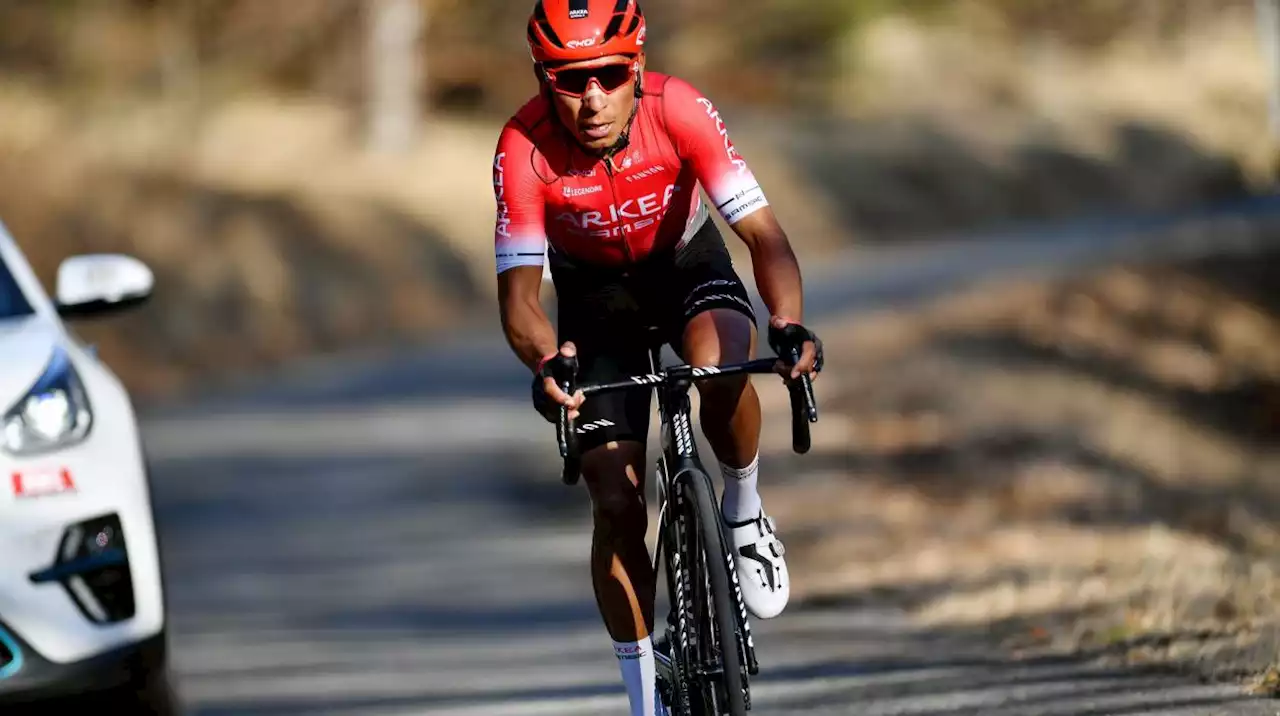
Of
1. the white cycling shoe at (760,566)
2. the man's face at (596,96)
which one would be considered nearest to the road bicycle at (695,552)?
the white cycling shoe at (760,566)

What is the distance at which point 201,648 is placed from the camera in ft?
35.6

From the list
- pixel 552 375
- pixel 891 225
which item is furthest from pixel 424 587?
pixel 891 225

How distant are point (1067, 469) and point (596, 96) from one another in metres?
11.5

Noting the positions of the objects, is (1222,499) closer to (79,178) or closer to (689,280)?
(689,280)

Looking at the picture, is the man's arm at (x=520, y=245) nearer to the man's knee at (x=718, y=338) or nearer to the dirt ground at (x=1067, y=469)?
the man's knee at (x=718, y=338)

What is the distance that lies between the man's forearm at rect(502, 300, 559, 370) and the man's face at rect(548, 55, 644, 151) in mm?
464

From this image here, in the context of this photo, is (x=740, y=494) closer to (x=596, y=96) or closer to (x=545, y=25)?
(x=596, y=96)

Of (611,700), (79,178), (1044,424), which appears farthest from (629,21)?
(79,178)

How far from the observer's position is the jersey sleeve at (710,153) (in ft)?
20.5

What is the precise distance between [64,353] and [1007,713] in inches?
116

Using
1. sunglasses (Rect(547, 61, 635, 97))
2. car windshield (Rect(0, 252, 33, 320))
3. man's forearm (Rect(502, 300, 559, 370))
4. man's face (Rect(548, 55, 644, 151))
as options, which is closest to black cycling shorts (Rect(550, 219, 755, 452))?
man's forearm (Rect(502, 300, 559, 370))

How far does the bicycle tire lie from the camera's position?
18.7 ft

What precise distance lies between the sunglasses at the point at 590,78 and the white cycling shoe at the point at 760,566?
1.23 m

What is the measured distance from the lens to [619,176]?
6344mm
